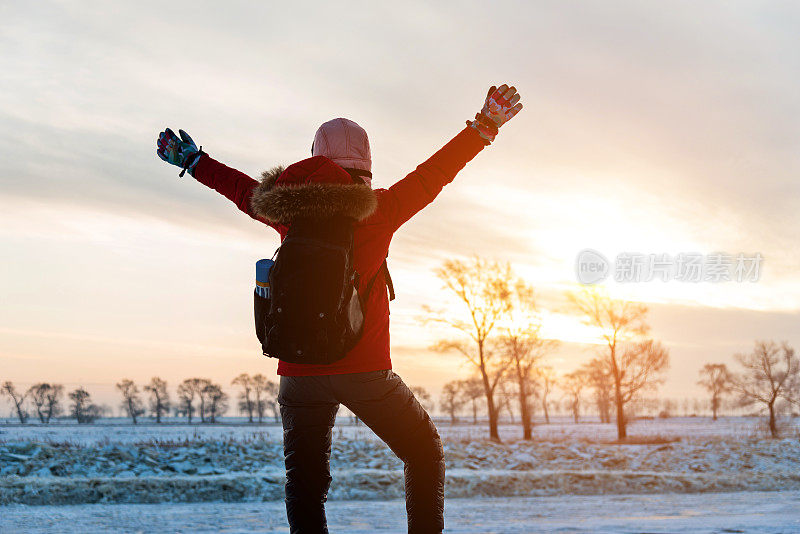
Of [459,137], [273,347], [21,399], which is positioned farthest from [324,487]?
[21,399]

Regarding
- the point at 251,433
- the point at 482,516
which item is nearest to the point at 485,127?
the point at 482,516

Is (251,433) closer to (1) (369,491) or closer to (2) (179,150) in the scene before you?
(1) (369,491)

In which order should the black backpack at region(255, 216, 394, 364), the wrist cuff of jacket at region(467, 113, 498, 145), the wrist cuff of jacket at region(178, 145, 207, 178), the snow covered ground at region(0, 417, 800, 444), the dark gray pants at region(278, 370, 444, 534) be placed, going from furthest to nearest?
the snow covered ground at region(0, 417, 800, 444)
the wrist cuff of jacket at region(178, 145, 207, 178)
the wrist cuff of jacket at region(467, 113, 498, 145)
the dark gray pants at region(278, 370, 444, 534)
the black backpack at region(255, 216, 394, 364)

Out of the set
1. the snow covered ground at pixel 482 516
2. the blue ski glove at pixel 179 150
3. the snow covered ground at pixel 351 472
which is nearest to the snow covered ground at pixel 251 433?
the snow covered ground at pixel 351 472

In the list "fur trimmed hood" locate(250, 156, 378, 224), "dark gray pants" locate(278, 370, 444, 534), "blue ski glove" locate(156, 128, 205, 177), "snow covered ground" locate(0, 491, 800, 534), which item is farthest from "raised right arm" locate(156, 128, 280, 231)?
"snow covered ground" locate(0, 491, 800, 534)

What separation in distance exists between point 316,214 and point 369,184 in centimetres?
35

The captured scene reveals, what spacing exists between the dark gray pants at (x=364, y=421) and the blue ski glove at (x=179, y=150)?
53.7 inches

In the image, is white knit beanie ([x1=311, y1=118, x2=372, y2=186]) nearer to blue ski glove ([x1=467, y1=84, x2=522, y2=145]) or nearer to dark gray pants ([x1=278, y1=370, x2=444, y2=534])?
blue ski glove ([x1=467, y1=84, x2=522, y2=145])

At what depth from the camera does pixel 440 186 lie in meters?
3.33

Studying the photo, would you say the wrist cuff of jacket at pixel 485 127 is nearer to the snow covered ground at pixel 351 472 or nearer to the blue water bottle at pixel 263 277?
the blue water bottle at pixel 263 277

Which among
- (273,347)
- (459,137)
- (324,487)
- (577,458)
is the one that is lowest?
(577,458)

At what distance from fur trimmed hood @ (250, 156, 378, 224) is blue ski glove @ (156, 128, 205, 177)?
29.4 inches

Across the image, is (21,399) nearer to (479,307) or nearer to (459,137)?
(479,307)

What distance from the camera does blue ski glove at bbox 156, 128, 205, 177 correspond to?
372cm
